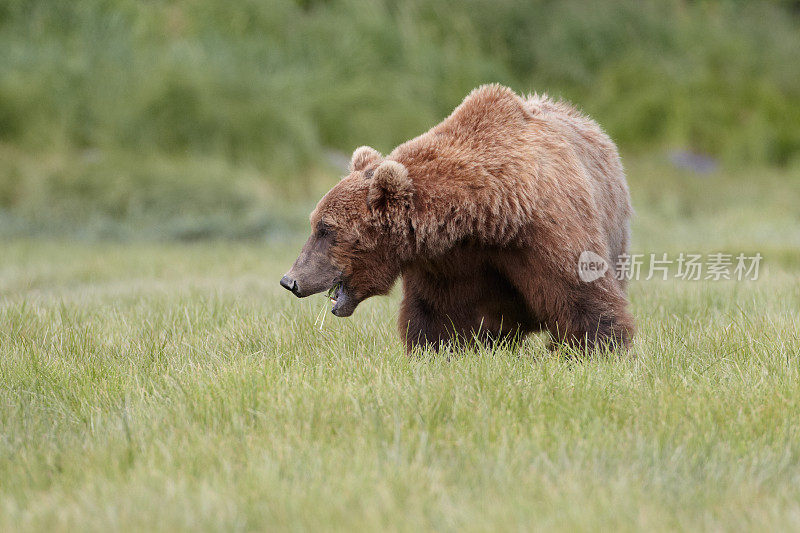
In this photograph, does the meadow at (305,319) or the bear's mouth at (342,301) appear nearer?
the meadow at (305,319)

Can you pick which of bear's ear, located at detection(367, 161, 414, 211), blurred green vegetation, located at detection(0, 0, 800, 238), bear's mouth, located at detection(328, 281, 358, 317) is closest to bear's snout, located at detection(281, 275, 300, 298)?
bear's mouth, located at detection(328, 281, 358, 317)

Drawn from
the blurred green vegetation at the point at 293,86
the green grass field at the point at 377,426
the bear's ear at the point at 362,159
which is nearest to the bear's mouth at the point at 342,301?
the green grass field at the point at 377,426

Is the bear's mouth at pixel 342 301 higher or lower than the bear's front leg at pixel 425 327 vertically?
higher

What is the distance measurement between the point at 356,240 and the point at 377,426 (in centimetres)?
111

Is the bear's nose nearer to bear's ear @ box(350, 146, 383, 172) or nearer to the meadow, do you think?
the meadow

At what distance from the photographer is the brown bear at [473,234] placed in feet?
12.9

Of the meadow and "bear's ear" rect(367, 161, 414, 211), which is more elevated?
"bear's ear" rect(367, 161, 414, 211)

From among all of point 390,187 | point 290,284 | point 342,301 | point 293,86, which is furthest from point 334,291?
point 293,86

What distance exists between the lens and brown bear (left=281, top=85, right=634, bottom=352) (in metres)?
3.94

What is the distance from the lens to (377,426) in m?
3.16

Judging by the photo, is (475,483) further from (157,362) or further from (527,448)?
(157,362)

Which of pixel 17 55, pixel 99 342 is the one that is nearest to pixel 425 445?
pixel 99 342

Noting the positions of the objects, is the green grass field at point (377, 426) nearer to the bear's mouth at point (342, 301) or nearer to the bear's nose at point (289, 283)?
the bear's mouth at point (342, 301)

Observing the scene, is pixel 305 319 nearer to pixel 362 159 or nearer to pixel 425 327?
pixel 425 327
